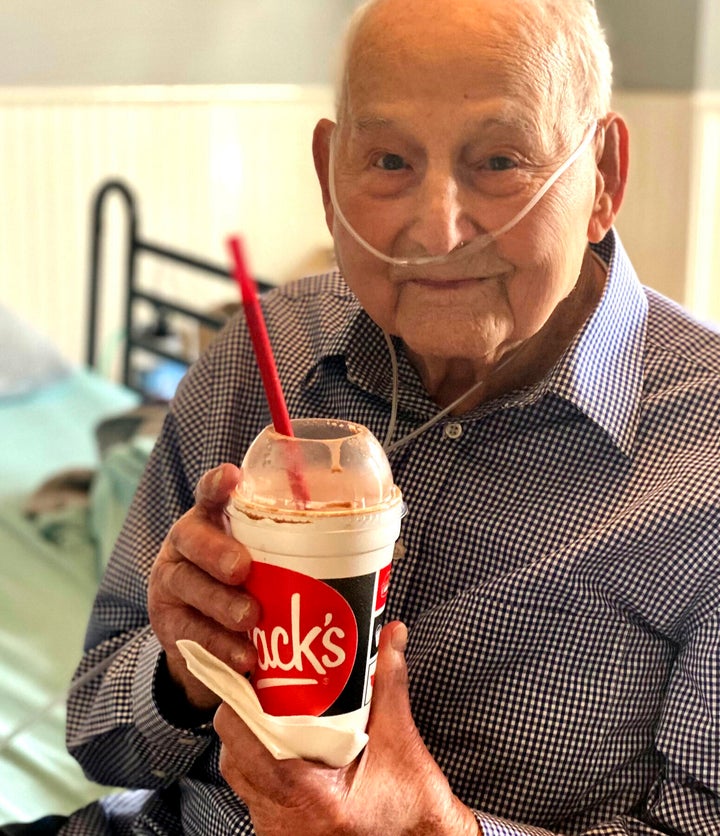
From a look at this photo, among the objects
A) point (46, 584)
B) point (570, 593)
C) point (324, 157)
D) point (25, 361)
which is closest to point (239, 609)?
point (570, 593)

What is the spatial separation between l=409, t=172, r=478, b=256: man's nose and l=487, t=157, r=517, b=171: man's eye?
0.03 metres

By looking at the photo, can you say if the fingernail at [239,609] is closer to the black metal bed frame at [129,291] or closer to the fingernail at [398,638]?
the fingernail at [398,638]

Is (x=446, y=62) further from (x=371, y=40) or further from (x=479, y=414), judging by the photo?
(x=479, y=414)

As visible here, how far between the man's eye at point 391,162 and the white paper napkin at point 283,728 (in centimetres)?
41

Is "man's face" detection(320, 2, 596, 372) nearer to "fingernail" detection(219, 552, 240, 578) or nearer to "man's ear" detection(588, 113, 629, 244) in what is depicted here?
"man's ear" detection(588, 113, 629, 244)

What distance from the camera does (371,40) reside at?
3.00 ft

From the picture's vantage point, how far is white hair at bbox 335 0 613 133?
894 mm

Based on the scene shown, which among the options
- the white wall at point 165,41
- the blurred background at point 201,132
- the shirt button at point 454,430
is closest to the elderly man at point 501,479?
the shirt button at point 454,430

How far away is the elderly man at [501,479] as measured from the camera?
87cm

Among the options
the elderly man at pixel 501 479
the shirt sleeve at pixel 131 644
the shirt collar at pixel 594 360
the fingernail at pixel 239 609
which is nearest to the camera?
the fingernail at pixel 239 609

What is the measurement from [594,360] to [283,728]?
438 millimetres

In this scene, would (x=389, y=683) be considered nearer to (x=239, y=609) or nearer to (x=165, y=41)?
(x=239, y=609)

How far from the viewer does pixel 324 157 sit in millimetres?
1024

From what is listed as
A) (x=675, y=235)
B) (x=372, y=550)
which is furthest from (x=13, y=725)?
(x=675, y=235)
